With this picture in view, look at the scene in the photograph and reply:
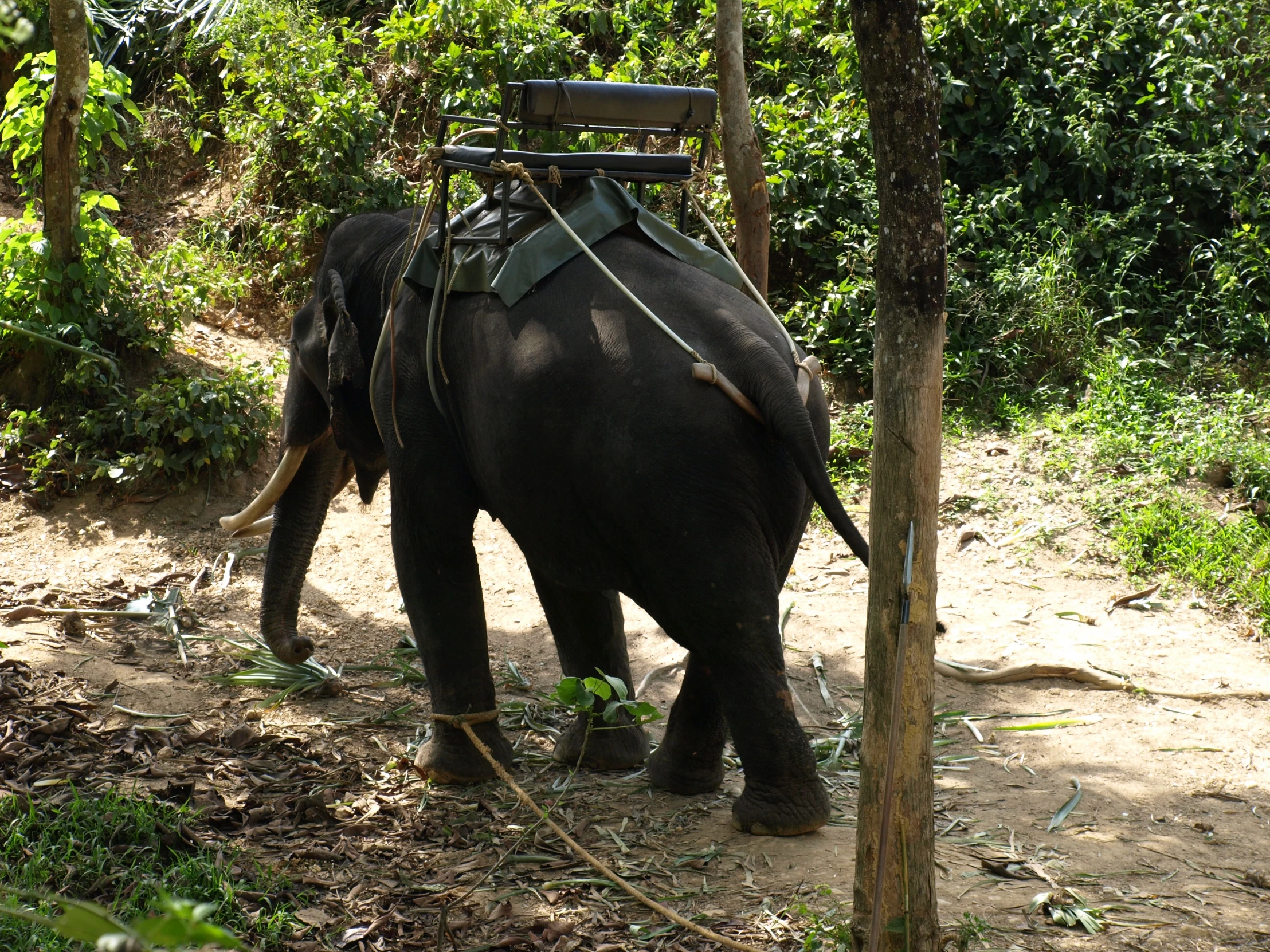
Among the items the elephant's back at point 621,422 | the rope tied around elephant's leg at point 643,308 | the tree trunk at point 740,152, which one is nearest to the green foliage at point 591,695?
the elephant's back at point 621,422

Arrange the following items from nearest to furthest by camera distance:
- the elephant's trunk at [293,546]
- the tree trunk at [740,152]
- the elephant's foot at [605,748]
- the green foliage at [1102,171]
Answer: the elephant's foot at [605,748] → the elephant's trunk at [293,546] → the tree trunk at [740,152] → the green foliage at [1102,171]

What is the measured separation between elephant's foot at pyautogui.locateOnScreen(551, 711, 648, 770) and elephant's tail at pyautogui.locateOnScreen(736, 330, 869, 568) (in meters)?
1.44

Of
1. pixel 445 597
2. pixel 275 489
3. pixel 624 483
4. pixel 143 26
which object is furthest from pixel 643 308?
pixel 143 26

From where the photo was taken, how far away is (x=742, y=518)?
3129 millimetres

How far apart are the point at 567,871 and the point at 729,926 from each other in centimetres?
59

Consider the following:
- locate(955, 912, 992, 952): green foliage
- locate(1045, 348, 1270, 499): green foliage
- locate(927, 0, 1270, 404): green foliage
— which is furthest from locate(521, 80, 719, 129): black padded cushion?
locate(927, 0, 1270, 404): green foliage

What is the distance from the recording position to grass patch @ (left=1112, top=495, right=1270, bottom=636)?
5477 millimetres

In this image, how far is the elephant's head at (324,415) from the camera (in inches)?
169

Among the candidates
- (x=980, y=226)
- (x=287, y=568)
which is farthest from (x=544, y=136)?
(x=287, y=568)

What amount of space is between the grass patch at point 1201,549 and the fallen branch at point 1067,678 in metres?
0.78

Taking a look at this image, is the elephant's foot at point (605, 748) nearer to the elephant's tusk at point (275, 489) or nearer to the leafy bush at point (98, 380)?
the elephant's tusk at point (275, 489)

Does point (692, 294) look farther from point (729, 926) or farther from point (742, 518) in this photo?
point (729, 926)

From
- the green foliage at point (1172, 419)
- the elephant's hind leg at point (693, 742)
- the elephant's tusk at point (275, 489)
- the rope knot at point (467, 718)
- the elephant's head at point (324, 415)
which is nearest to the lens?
the elephant's hind leg at point (693, 742)

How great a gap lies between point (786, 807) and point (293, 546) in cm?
254
